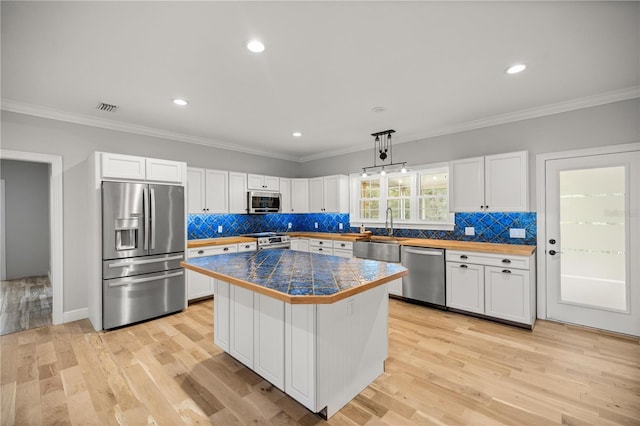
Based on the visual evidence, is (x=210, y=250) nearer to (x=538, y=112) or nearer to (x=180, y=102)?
(x=180, y=102)

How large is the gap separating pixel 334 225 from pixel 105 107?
428 cm

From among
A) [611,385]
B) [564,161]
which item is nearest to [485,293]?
[611,385]

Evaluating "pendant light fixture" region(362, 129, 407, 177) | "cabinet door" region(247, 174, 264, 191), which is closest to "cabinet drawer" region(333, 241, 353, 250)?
"pendant light fixture" region(362, 129, 407, 177)

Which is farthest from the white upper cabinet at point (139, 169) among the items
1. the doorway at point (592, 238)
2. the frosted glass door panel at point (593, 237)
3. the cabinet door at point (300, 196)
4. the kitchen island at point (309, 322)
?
the frosted glass door panel at point (593, 237)

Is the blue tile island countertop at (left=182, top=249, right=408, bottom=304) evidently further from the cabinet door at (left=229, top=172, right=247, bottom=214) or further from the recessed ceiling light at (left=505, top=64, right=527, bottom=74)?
the cabinet door at (left=229, top=172, right=247, bottom=214)

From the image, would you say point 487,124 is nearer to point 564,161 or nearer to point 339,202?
point 564,161

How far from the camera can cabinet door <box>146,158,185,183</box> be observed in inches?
152

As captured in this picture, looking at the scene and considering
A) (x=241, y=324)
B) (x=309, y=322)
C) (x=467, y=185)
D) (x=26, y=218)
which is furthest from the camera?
(x=26, y=218)

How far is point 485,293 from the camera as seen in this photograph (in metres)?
3.63

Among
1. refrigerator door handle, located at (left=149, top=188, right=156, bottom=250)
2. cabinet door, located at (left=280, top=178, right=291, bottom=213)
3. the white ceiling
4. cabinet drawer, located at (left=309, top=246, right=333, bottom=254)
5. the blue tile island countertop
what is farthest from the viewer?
cabinet door, located at (left=280, top=178, right=291, bottom=213)

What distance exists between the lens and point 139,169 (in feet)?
12.3

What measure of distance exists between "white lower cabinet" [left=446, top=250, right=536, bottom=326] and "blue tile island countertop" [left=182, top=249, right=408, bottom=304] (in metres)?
1.90

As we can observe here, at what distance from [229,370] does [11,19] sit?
10.1 feet

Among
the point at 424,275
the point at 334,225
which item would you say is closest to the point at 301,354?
the point at 424,275
